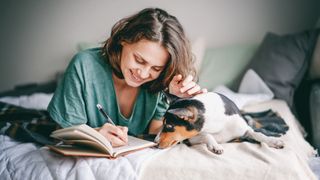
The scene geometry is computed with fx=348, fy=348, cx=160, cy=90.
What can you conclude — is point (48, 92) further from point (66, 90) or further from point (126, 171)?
point (126, 171)

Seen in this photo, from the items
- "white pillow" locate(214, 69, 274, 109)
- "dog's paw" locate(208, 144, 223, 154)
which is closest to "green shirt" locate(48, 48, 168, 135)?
"dog's paw" locate(208, 144, 223, 154)

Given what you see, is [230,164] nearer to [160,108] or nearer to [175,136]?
[175,136]

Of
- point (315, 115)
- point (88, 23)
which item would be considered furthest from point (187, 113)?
point (88, 23)

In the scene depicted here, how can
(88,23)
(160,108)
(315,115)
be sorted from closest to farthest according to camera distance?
(160,108) < (315,115) < (88,23)

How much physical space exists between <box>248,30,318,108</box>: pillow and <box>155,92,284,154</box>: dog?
25.5 inches

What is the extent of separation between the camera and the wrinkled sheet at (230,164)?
965 millimetres

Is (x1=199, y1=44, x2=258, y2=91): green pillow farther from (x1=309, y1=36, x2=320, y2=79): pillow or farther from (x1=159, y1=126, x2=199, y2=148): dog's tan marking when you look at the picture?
(x1=159, y1=126, x2=199, y2=148): dog's tan marking

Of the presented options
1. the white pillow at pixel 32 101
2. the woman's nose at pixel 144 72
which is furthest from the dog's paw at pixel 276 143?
the white pillow at pixel 32 101

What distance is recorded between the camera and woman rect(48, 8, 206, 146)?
107 cm

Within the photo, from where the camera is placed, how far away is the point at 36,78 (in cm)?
208

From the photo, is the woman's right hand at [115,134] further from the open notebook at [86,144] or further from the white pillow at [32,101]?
the white pillow at [32,101]

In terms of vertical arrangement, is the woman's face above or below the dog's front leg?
above

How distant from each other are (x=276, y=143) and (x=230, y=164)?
20 cm

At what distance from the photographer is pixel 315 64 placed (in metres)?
1.68
